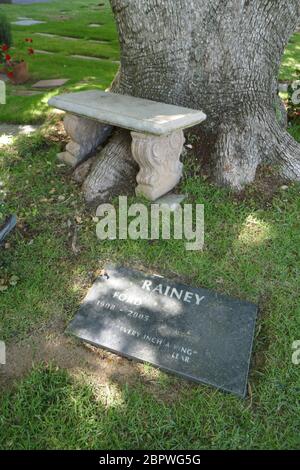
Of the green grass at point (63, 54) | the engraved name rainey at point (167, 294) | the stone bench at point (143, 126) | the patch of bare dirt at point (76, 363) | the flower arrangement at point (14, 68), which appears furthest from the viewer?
the flower arrangement at point (14, 68)

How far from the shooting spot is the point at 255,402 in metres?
2.13

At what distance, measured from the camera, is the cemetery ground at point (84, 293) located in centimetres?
201

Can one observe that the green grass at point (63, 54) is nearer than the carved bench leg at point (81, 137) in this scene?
No

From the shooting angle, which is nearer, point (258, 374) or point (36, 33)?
point (258, 374)

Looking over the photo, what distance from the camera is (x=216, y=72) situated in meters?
3.27

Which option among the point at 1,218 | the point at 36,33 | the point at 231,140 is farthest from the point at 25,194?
the point at 36,33

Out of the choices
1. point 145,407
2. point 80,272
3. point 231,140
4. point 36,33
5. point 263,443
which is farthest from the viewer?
point 36,33

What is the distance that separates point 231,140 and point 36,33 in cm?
814

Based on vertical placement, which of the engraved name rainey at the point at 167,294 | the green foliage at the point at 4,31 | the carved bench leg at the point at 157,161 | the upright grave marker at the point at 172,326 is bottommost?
the upright grave marker at the point at 172,326

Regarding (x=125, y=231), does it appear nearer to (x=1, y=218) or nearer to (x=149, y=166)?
(x=149, y=166)

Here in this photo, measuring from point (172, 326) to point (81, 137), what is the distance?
2116 millimetres

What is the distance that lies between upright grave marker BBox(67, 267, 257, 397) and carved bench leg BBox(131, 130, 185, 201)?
2.87ft

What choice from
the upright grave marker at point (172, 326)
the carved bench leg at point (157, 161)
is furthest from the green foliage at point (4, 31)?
the upright grave marker at point (172, 326)

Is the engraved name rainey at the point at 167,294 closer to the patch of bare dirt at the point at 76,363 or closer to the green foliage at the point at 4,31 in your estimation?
the patch of bare dirt at the point at 76,363
